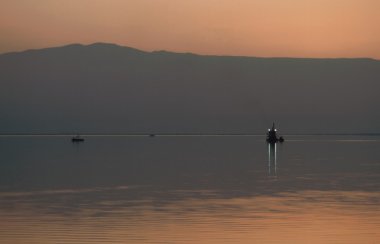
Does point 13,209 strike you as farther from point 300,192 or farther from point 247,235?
point 300,192

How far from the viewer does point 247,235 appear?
3675cm

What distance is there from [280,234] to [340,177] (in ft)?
139

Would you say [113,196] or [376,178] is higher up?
[376,178]

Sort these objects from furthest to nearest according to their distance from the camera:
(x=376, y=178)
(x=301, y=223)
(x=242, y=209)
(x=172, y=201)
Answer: (x=376, y=178)
(x=172, y=201)
(x=242, y=209)
(x=301, y=223)

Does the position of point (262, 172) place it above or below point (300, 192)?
above

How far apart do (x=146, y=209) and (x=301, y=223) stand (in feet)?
34.6

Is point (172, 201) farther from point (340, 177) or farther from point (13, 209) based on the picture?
point (340, 177)

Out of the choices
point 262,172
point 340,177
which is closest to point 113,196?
point 340,177

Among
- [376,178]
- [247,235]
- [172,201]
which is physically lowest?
[247,235]

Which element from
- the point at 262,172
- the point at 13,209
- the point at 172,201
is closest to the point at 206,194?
the point at 172,201

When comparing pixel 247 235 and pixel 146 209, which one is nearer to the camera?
pixel 247 235

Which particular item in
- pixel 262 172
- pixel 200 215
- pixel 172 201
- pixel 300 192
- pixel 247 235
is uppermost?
pixel 262 172

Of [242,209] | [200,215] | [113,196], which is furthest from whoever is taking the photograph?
[113,196]

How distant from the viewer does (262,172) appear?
3474 inches
